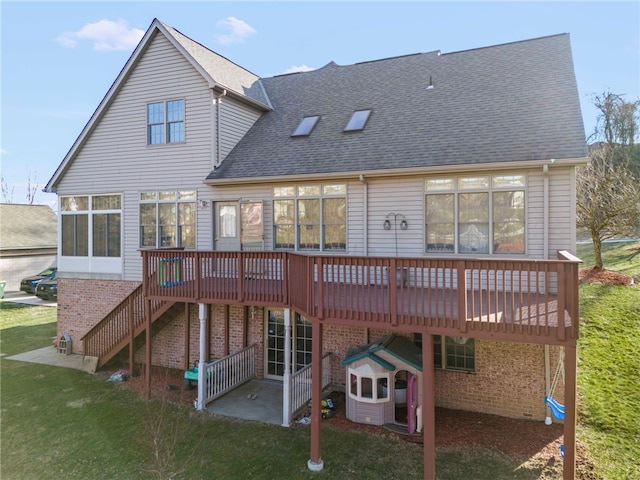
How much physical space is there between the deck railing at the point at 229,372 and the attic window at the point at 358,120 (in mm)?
6816

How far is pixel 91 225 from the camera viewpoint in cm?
1291

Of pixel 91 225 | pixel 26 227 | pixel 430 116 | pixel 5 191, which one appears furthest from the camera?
pixel 5 191

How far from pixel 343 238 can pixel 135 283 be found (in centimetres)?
697

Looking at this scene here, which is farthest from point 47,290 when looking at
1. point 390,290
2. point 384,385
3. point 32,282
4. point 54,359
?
point 390,290

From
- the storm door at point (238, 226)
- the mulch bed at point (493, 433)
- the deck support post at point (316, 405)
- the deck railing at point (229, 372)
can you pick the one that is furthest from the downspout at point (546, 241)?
the deck railing at point (229, 372)

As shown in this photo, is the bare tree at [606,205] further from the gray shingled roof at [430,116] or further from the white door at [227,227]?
the white door at [227,227]

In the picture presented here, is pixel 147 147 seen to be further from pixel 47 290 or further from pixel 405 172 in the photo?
pixel 47 290

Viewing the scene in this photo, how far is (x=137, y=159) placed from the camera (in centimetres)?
1215

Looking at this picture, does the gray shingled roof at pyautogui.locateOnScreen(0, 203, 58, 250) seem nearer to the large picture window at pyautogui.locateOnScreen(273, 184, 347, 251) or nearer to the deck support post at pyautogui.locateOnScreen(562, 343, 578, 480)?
the large picture window at pyautogui.locateOnScreen(273, 184, 347, 251)

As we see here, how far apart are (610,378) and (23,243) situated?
34.0 meters

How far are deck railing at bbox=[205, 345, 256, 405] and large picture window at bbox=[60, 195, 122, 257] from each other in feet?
18.3

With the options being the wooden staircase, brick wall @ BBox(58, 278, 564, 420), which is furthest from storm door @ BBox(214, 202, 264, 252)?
the wooden staircase

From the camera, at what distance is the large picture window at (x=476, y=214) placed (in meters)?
8.33

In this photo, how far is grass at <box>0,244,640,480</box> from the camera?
6.44 meters
